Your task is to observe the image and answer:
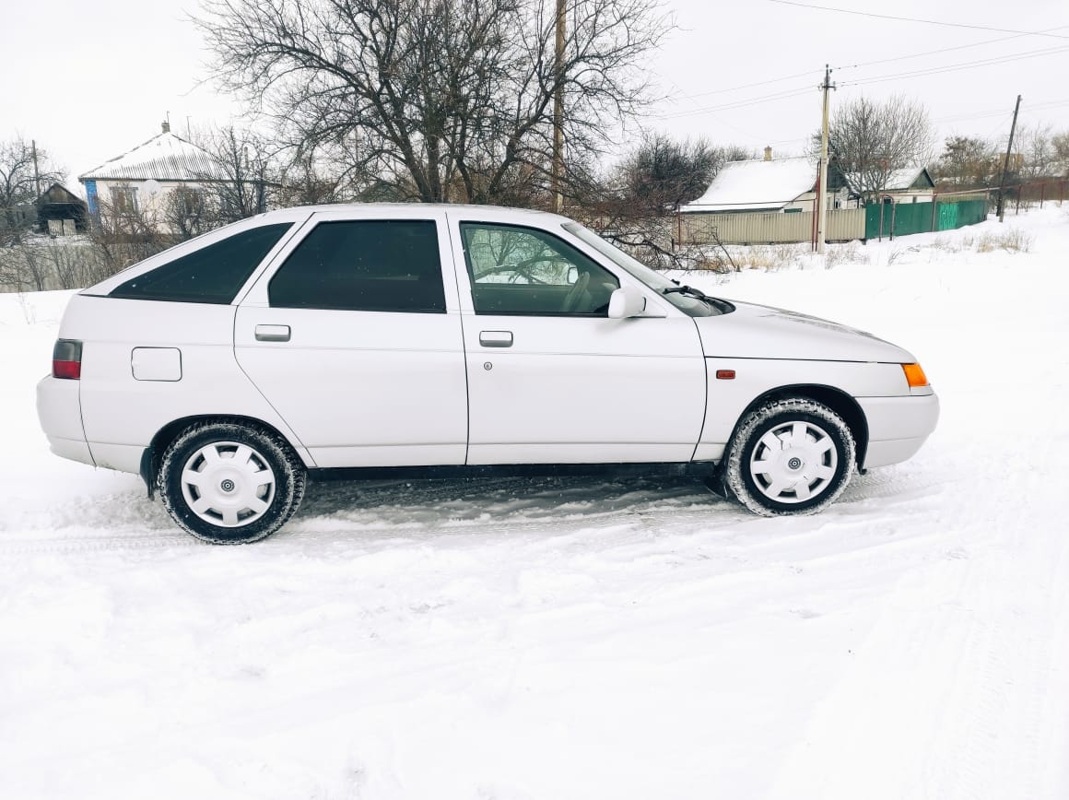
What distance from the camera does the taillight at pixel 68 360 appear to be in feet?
13.0

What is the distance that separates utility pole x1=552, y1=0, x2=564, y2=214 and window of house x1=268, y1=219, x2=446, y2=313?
938cm

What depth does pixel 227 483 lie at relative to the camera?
4043mm

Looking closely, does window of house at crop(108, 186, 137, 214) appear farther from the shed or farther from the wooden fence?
the wooden fence

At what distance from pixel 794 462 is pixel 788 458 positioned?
42mm

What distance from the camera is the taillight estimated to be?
395 centimetres

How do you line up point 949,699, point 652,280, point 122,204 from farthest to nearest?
1. point 122,204
2. point 652,280
3. point 949,699

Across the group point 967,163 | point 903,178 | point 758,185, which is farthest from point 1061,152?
point 758,185

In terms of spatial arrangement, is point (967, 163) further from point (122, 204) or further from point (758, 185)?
point (122, 204)

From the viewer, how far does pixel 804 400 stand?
427 cm

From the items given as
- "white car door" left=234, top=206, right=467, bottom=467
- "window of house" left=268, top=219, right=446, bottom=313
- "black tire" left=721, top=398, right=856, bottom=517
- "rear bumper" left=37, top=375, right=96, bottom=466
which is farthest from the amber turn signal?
"rear bumper" left=37, top=375, right=96, bottom=466

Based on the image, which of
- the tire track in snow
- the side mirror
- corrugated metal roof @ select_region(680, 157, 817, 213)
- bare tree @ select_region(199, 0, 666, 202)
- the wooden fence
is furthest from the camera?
corrugated metal roof @ select_region(680, 157, 817, 213)

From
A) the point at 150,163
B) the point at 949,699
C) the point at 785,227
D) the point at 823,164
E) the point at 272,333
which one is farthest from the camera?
the point at 150,163

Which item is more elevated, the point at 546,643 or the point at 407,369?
the point at 407,369

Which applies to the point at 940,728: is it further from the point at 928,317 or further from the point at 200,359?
the point at 928,317
